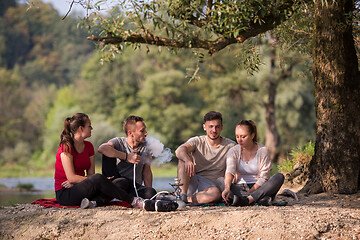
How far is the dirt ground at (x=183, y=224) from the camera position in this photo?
14.0 feet

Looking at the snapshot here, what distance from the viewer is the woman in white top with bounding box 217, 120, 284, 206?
17.5 feet

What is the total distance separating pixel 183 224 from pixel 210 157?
1573 mm

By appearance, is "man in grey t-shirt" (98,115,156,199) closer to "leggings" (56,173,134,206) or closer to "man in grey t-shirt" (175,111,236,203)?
"leggings" (56,173,134,206)

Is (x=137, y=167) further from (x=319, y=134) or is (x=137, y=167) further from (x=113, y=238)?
(x=319, y=134)

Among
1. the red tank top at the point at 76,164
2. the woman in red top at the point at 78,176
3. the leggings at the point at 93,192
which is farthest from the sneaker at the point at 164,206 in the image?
the red tank top at the point at 76,164

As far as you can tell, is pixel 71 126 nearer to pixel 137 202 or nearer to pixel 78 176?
pixel 78 176

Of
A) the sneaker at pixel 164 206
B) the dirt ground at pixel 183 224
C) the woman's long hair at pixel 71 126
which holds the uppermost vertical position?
the woman's long hair at pixel 71 126

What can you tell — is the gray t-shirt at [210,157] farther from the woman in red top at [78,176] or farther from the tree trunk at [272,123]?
the tree trunk at [272,123]

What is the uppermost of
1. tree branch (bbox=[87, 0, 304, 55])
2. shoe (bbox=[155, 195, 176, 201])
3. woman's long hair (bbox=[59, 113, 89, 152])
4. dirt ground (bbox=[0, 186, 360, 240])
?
tree branch (bbox=[87, 0, 304, 55])

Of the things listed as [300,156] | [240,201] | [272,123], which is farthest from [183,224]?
[272,123]

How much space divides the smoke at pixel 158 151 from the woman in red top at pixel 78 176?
1.91 feet

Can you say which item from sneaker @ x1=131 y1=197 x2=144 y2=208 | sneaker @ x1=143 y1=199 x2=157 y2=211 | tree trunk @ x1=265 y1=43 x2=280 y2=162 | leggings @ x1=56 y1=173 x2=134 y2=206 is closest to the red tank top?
leggings @ x1=56 y1=173 x2=134 y2=206

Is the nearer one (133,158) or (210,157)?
(133,158)

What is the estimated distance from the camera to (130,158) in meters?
5.40
